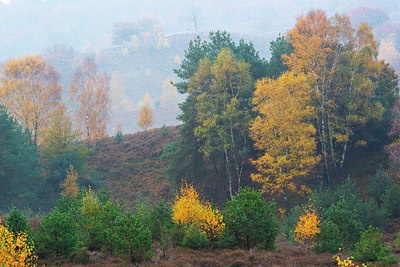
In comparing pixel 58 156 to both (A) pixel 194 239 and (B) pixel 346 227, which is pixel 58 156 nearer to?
(A) pixel 194 239

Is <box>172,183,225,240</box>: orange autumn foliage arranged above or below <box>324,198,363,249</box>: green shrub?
above

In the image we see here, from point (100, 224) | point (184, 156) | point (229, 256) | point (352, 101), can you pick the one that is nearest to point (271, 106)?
point (352, 101)

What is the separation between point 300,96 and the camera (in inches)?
987

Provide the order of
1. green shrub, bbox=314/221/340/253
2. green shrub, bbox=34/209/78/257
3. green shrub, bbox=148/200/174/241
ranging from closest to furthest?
green shrub, bbox=34/209/78/257, green shrub, bbox=314/221/340/253, green shrub, bbox=148/200/174/241

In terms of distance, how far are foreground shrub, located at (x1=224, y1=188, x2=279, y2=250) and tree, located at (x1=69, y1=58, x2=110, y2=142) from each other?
33632mm

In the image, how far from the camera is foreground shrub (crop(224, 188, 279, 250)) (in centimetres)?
1374

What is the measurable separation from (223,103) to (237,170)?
19.9 ft

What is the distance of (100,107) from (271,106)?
91.9ft

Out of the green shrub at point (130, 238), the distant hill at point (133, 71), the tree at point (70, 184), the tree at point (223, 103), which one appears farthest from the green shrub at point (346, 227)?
the distant hill at point (133, 71)

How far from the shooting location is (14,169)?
30.2m

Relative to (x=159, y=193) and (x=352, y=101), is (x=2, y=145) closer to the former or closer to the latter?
(x=159, y=193)

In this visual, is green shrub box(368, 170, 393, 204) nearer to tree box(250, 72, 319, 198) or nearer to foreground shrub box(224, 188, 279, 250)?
tree box(250, 72, 319, 198)

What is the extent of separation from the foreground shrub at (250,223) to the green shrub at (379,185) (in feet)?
38.3

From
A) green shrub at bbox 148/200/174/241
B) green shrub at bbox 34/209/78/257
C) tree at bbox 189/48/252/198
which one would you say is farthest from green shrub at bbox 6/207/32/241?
tree at bbox 189/48/252/198
